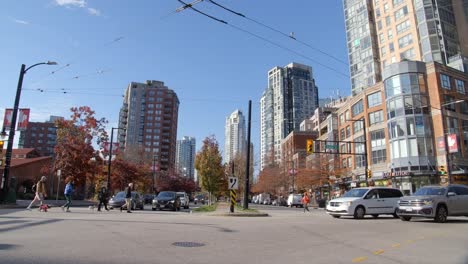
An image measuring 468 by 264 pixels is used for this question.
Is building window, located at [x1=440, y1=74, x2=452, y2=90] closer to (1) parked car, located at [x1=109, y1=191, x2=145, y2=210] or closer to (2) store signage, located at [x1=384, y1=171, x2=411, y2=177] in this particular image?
(2) store signage, located at [x1=384, y1=171, x2=411, y2=177]

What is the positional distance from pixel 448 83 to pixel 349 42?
117ft

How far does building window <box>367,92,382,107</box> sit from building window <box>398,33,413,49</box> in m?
15.4

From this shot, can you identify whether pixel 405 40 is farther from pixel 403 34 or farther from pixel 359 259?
pixel 359 259

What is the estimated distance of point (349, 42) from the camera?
85.5 metres

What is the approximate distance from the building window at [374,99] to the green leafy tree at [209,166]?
92.0 ft

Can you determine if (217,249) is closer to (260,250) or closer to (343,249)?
(260,250)

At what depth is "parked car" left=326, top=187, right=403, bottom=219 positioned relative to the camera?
19.7 metres

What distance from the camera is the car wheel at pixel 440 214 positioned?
16.6 metres

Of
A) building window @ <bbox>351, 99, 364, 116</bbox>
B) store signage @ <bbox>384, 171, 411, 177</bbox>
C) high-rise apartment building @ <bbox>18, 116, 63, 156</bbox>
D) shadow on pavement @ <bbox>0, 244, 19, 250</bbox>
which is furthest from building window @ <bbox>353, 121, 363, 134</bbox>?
high-rise apartment building @ <bbox>18, 116, 63, 156</bbox>

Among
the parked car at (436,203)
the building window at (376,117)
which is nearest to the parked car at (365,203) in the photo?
the parked car at (436,203)

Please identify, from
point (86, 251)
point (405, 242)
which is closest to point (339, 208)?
point (405, 242)

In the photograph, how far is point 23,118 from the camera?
24.3 metres

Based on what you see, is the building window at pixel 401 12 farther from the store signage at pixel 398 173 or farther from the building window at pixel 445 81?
the store signage at pixel 398 173

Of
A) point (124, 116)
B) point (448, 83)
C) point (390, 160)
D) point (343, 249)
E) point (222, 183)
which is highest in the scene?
point (124, 116)
